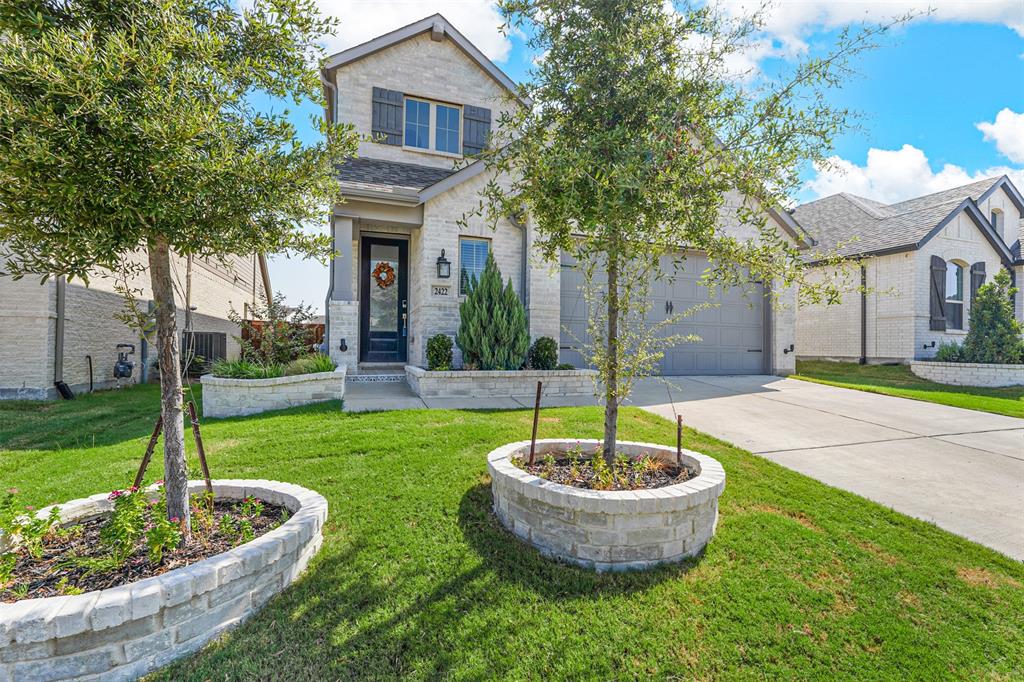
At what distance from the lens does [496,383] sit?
25.3ft

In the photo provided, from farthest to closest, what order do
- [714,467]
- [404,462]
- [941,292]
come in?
[941,292], [404,462], [714,467]

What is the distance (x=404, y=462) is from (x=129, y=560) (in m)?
2.12

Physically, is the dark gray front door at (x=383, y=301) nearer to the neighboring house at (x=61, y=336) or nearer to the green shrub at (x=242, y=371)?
the neighboring house at (x=61, y=336)

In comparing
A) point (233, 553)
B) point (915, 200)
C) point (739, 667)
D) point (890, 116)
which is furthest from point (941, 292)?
point (233, 553)

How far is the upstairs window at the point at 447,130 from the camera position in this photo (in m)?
10.8

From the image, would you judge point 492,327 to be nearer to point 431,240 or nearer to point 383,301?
point 431,240

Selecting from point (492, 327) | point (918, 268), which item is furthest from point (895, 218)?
point (492, 327)

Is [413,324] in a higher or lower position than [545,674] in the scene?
higher

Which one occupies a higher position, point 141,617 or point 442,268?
point 442,268

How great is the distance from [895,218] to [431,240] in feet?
49.3

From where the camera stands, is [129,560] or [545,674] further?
[129,560]

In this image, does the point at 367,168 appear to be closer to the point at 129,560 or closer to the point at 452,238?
the point at 452,238

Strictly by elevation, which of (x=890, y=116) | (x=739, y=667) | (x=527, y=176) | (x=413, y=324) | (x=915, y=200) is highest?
(x=915, y=200)

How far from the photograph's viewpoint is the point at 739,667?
6.90ft
